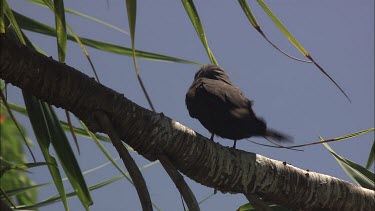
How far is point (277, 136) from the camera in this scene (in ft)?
6.14

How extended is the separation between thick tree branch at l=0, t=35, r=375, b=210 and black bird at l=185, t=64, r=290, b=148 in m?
0.35

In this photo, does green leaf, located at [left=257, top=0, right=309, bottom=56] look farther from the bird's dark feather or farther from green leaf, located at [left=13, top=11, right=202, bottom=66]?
the bird's dark feather

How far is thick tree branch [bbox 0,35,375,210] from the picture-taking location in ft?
4.22

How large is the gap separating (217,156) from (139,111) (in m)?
0.23

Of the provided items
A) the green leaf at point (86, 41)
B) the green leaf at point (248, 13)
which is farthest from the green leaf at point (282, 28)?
the green leaf at point (86, 41)

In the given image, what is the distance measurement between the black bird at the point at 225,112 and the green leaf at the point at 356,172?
0.90 ft

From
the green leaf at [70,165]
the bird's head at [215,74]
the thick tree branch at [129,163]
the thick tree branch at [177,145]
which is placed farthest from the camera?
the bird's head at [215,74]

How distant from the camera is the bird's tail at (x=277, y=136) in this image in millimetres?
1853

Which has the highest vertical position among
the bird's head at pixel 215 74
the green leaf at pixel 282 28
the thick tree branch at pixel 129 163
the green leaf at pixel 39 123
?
the bird's head at pixel 215 74

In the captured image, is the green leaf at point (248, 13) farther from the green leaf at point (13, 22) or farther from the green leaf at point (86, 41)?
the green leaf at point (13, 22)

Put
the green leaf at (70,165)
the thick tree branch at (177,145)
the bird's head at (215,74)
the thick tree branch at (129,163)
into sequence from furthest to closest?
the bird's head at (215,74) < the green leaf at (70,165) < the thick tree branch at (177,145) < the thick tree branch at (129,163)

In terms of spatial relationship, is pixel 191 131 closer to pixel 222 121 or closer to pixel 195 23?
pixel 195 23

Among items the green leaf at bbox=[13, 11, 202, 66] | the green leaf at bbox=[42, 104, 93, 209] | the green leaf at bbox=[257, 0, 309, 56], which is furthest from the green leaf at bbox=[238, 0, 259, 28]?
the green leaf at bbox=[42, 104, 93, 209]

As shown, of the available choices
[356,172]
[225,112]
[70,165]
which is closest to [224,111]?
[225,112]
